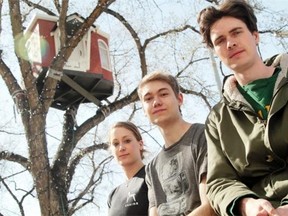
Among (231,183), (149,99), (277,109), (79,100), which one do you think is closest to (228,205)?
(231,183)

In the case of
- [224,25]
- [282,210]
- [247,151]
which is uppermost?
[224,25]

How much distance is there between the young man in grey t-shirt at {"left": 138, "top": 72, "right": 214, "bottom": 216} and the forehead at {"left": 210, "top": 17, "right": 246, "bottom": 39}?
25.5 inches

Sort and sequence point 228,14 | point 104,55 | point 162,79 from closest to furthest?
point 228,14 → point 162,79 → point 104,55

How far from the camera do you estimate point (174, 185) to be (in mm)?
2633

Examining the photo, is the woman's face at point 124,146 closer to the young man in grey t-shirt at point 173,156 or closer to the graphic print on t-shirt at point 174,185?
the young man in grey t-shirt at point 173,156

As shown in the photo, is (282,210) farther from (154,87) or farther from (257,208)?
(154,87)

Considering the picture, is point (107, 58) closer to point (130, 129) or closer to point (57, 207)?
point (57, 207)

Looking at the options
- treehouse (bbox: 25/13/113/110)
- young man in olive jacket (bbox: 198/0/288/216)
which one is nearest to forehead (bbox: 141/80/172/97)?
young man in olive jacket (bbox: 198/0/288/216)

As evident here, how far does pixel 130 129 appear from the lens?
11.4 ft

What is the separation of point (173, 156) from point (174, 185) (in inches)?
6.8

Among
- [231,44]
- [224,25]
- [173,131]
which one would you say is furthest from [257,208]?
[173,131]

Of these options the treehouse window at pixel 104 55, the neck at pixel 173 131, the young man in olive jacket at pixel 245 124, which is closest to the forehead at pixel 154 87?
the neck at pixel 173 131

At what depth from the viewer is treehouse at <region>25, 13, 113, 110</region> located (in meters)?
8.10

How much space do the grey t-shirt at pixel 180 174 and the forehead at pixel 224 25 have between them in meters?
0.66
